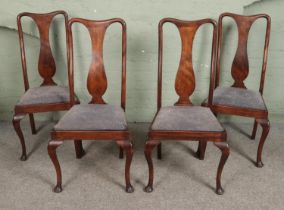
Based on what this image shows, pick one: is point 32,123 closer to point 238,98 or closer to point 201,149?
point 201,149

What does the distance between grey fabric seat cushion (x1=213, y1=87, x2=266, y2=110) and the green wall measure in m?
0.40

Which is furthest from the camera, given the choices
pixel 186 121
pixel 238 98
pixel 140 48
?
pixel 140 48

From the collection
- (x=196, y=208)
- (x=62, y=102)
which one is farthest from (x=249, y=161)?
(x=62, y=102)

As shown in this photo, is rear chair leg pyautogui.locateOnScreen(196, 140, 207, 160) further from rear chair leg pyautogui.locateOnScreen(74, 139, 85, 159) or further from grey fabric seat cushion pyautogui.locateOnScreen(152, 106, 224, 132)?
rear chair leg pyautogui.locateOnScreen(74, 139, 85, 159)

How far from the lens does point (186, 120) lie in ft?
6.82

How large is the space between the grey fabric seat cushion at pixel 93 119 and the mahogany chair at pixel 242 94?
2.21 ft

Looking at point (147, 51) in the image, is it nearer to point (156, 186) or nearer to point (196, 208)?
point (156, 186)

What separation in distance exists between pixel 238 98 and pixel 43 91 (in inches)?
55.4

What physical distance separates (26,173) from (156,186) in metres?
0.90

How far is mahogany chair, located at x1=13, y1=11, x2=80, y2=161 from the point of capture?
2.40m

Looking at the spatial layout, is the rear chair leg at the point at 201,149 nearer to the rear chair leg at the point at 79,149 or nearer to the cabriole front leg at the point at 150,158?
the cabriole front leg at the point at 150,158

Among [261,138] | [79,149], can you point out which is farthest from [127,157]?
[261,138]

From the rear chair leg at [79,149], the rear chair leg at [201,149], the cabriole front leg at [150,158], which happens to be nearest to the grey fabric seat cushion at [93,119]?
the cabriole front leg at [150,158]

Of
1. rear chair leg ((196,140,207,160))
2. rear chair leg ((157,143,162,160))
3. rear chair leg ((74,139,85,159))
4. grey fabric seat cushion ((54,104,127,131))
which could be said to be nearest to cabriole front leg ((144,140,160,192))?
grey fabric seat cushion ((54,104,127,131))
